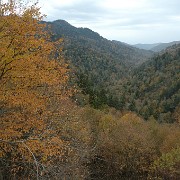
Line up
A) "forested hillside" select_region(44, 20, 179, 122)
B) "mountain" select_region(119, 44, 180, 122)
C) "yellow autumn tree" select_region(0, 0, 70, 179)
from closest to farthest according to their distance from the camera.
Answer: "yellow autumn tree" select_region(0, 0, 70, 179)
"forested hillside" select_region(44, 20, 179, 122)
"mountain" select_region(119, 44, 180, 122)

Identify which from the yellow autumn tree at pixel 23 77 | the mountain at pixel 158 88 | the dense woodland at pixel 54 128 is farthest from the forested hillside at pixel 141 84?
the yellow autumn tree at pixel 23 77

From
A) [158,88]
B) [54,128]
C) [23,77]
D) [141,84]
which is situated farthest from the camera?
[141,84]

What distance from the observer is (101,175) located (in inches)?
1173

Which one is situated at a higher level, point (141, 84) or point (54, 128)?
point (54, 128)

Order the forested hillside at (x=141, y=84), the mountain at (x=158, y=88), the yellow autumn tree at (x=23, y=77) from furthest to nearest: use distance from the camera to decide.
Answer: the mountain at (x=158, y=88) → the forested hillside at (x=141, y=84) → the yellow autumn tree at (x=23, y=77)

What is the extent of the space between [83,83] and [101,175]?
35010mm

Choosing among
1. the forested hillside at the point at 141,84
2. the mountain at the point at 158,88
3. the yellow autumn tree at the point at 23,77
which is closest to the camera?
the yellow autumn tree at the point at 23,77

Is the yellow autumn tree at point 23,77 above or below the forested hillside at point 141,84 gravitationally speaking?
above

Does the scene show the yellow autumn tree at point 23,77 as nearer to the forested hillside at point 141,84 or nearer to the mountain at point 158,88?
the forested hillside at point 141,84

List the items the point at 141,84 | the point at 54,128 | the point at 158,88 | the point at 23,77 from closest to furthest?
1. the point at 23,77
2. the point at 54,128
3. the point at 158,88
4. the point at 141,84

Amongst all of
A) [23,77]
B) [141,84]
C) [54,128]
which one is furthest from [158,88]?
[23,77]

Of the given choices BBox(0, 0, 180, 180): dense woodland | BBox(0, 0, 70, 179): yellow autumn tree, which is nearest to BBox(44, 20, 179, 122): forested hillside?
BBox(0, 0, 180, 180): dense woodland

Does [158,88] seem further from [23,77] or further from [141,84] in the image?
[23,77]

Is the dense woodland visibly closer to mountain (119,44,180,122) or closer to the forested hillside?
the forested hillside
